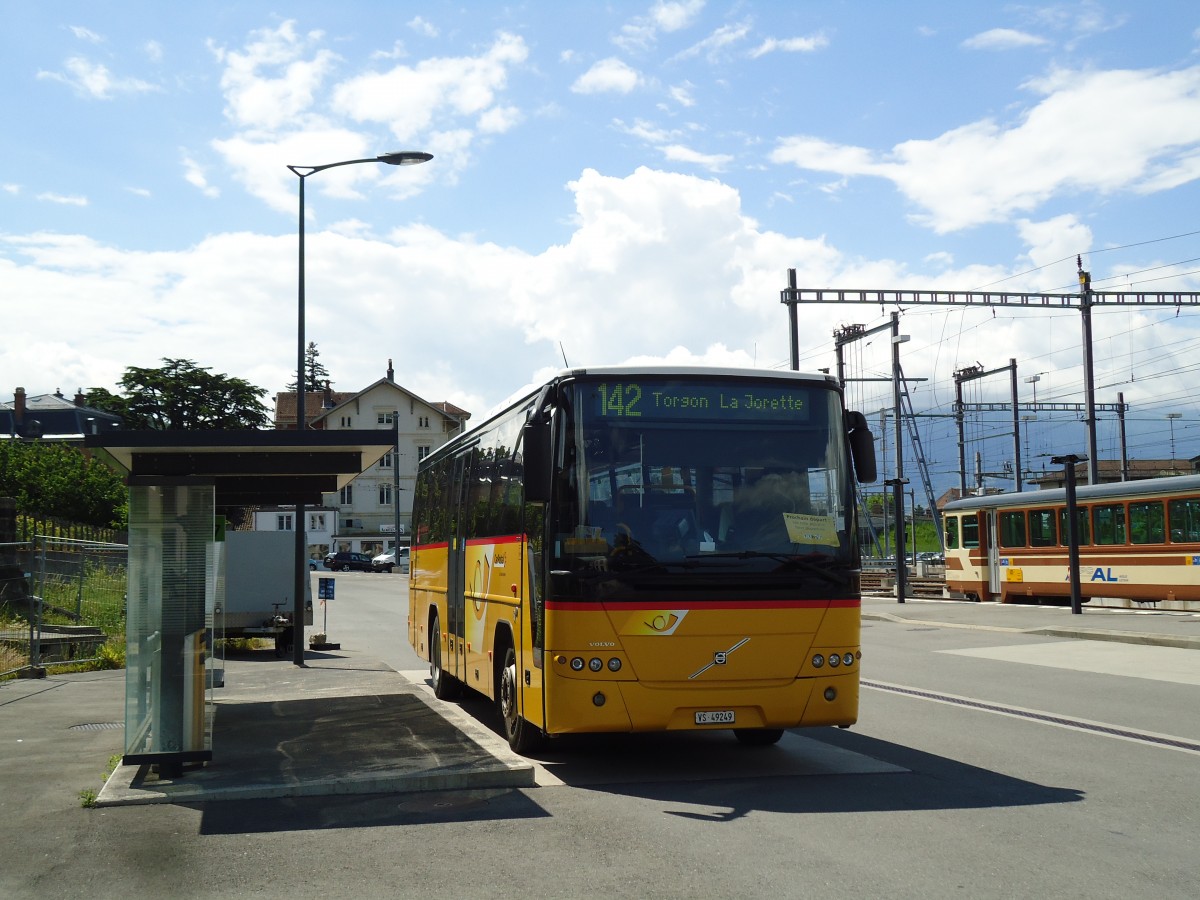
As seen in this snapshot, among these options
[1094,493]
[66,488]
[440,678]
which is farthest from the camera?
[66,488]

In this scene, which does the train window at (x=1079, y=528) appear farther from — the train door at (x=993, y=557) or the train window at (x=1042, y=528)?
the train door at (x=993, y=557)

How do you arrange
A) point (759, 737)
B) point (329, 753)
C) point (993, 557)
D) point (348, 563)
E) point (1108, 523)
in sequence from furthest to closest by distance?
point (348, 563) → point (993, 557) → point (1108, 523) → point (759, 737) → point (329, 753)

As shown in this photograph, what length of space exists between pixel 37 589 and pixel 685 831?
15003 mm

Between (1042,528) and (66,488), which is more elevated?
(66,488)

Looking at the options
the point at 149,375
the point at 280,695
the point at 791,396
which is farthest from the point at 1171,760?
the point at 149,375

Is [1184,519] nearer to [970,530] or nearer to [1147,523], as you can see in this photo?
[1147,523]

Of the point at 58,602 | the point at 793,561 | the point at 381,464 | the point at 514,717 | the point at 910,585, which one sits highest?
the point at 381,464

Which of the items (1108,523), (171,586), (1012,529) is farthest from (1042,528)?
(171,586)

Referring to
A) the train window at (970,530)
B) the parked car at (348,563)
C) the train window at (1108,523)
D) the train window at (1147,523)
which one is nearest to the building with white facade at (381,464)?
the parked car at (348,563)

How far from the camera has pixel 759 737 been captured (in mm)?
11109

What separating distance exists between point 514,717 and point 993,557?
94.5 feet

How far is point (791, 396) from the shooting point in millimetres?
9906

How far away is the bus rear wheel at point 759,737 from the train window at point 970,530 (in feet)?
90.8

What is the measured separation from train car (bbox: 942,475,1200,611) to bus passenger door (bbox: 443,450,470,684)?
20487 mm
